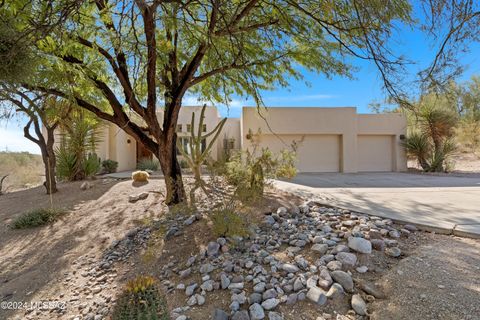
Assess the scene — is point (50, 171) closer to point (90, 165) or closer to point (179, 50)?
point (90, 165)

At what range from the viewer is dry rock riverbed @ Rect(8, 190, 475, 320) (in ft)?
8.84

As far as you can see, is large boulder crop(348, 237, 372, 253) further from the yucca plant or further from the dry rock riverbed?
the yucca plant

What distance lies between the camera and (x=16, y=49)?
257cm

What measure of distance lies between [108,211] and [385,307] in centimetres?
626

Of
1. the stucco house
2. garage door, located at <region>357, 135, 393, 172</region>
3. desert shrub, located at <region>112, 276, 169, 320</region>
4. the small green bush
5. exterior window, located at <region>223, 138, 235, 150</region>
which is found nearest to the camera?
desert shrub, located at <region>112, 276, 169, 320</region>

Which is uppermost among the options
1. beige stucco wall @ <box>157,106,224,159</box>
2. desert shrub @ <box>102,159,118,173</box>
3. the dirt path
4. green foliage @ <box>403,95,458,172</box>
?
beige stucco wall @ <box>157,106,224,159</box>

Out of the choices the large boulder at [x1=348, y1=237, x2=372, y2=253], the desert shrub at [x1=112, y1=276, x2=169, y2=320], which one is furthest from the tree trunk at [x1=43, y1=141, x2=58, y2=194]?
the large boulder at [x1=348, y1=237, x2=372, y2=253]

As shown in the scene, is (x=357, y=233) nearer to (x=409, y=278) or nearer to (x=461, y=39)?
(x=409, y=278)

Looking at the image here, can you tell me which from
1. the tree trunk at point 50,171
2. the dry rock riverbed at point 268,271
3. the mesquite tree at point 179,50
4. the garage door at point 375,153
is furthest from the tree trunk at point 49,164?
the garage door at point 375,153

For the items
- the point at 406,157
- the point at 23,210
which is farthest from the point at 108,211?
the point at 406,157

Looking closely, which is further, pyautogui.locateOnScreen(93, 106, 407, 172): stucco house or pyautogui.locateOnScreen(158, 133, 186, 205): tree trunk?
pyautogui.locateOnScreen(93, 106, 407, 172): stucco house

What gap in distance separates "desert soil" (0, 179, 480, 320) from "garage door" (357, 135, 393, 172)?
10680mm

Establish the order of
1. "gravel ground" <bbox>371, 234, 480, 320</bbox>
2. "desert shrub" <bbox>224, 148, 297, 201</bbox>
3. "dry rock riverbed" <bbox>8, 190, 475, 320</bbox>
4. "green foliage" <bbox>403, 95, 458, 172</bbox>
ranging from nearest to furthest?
"gravel ground" <bbox>371, 234, 480, 320</bbox>, "dry rock riverbed" <bbox>8, 190, 475, 320</bbox>, "desert shrub" <bbox>224, 148, 297, 201</bbox>, "green foliage" <bbox>403, 95, 458, 172</bbox>

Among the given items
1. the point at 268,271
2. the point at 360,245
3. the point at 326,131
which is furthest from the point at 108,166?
the point at 360,245
